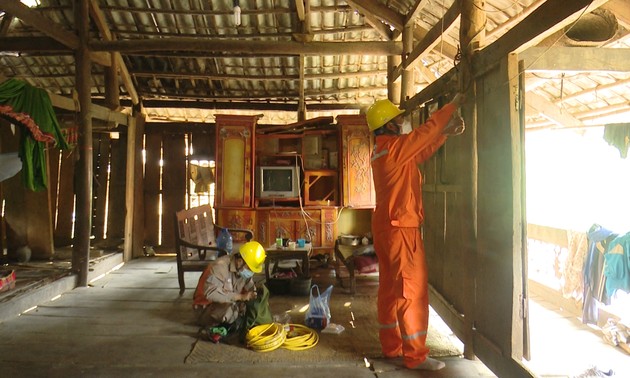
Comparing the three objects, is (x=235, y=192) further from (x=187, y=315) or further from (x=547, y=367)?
(x=547, y=367)

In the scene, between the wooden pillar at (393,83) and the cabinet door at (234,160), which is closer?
the wooden pillar at (393,83)

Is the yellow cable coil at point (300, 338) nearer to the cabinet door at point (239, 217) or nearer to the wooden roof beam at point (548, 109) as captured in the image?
the cabinet door at point (239, 217)

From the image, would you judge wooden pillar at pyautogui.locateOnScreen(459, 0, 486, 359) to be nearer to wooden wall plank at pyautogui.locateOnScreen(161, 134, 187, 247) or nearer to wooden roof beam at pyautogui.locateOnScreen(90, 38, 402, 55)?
wooden roof beam at pyautogui.locateOnScreen(90, 38, 402, 55)

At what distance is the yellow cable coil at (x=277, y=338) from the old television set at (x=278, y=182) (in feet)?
11.8

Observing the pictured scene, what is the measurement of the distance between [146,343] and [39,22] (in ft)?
13.0

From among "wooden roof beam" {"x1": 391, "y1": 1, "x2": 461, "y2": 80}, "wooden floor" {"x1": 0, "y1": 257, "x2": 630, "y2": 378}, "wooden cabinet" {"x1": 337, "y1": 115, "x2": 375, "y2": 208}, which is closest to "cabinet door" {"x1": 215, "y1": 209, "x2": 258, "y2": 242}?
"wooden floor" {"x1": 0, "y1": 257, "x2": 630, "y2": 378}

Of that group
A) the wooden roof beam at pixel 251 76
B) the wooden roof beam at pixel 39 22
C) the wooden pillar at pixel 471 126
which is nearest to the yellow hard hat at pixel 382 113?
the wooden pillar at pixel 471 126

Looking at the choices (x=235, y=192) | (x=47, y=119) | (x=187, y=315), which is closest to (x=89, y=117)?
(x=47, y=119)

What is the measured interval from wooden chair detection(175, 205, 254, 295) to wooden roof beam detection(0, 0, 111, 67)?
108 inches

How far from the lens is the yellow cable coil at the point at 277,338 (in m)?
3.40

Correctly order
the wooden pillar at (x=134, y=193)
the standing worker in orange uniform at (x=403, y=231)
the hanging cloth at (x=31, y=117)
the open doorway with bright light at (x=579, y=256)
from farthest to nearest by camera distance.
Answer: the wooden pillar at (x=134, y=193), the hanging cloth at (x=31, y=117), the open doorway with bright light at (x=579, y=256), the standing worker in orange uniform at (x=403, y=231)

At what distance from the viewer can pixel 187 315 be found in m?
4.34

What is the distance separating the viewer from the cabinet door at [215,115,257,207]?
710cm

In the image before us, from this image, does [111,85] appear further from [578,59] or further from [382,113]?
[578,59]
